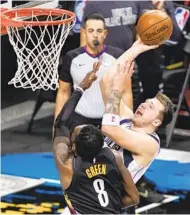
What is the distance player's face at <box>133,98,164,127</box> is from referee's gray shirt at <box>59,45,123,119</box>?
1.71 metres

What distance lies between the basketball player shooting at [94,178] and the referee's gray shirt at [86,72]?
2134mm

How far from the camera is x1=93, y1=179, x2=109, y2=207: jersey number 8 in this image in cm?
557

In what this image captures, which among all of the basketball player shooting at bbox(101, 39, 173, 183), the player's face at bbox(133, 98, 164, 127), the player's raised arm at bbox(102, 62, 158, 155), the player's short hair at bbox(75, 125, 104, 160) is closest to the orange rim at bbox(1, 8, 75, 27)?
the basketball player shooting at bbox(101, 39, 173, 183)

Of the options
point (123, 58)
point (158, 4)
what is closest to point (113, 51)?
point (158, 4)

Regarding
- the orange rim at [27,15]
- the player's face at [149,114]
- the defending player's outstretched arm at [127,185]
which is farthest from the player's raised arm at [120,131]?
the orange rim at [27,15]

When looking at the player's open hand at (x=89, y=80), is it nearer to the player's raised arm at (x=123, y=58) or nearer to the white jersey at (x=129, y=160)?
the player's raised arm at (x=123, y=58)

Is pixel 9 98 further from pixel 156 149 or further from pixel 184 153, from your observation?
pixel 156 149

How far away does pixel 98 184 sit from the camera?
5570mm

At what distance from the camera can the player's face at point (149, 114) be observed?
6.05m

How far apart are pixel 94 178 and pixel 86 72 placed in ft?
Result: 7.91

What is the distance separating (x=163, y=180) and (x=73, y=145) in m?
3.02

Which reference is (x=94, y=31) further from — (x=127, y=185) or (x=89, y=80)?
(x=127, y=185)

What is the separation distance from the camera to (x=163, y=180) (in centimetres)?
847

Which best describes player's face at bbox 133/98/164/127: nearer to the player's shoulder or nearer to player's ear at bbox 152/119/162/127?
player's ear at bbox 152/119/162/127
